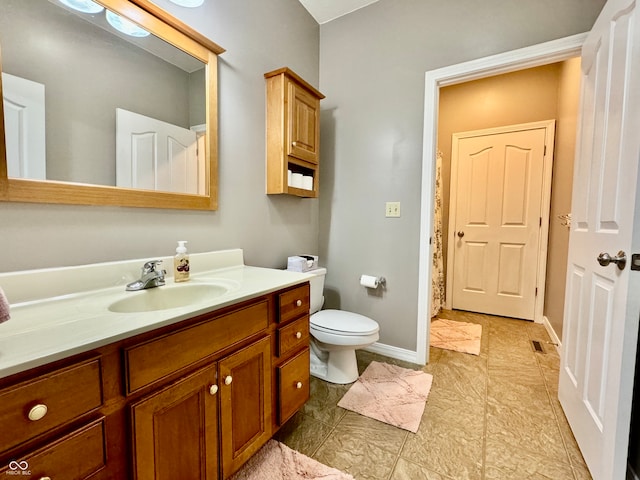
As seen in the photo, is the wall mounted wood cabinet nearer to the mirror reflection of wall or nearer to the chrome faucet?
the mirror reflection of wall

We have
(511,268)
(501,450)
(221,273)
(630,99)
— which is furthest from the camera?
(511,268)

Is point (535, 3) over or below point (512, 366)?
over

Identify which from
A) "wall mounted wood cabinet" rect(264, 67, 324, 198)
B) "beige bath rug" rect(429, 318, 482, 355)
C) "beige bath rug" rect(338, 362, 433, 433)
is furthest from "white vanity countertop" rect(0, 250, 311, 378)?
"beige bath rug" rect(429, 318, 482, 355)

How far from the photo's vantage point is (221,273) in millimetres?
1433

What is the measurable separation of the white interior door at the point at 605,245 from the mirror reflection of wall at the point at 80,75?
186 centimetres

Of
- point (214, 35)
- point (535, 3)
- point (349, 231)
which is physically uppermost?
point (535, 3)

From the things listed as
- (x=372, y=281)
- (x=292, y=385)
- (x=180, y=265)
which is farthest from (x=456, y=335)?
(x=180, y=265)

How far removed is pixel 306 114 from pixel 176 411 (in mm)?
1796

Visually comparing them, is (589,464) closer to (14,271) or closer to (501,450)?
(501,450)

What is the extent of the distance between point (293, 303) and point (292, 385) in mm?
386

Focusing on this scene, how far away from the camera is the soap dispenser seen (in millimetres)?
1229

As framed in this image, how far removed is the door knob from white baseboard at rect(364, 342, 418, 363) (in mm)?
1325

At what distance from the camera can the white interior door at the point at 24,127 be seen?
0.87 meters

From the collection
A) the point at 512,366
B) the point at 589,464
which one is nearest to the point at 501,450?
the point at 589,464
